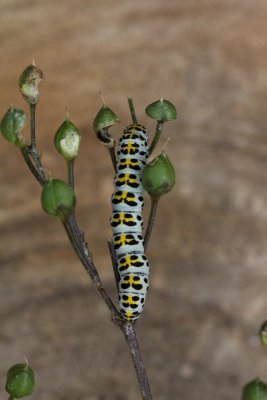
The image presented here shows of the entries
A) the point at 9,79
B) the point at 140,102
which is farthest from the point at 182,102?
the point at 9,79

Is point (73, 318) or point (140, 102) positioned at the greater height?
point (140, 102)

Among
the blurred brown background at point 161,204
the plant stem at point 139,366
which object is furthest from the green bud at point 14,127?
the blurred brown background at point 161,204

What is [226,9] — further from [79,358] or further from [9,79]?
[79,358]

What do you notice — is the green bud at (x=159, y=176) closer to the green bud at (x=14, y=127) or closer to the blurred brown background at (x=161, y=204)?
the green bud at (x=14, y=127)

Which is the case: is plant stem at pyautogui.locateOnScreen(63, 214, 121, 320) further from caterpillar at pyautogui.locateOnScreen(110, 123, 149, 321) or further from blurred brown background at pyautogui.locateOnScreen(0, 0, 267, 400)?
blurred brown background at pyautogui.locateOnScreen(0, 0, 267, 400)

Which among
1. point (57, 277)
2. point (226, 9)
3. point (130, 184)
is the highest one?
point (226, 9)

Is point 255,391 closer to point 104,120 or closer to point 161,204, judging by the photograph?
point 104,120

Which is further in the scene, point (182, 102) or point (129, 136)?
point (182, 102)

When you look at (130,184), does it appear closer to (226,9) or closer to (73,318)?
Answer: (73,318)

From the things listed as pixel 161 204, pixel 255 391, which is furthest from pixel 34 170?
pixel 161 204
